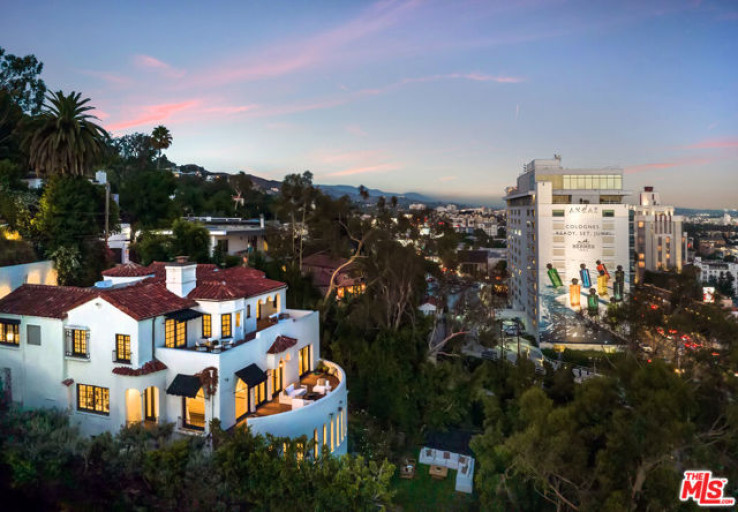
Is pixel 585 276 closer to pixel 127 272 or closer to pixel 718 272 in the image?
pixel 127 272

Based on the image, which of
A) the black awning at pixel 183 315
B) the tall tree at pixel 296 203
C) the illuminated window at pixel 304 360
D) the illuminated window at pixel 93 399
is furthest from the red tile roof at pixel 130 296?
the tall tree at pixel 296 203

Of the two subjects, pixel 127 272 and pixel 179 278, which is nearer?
pixel 179 278

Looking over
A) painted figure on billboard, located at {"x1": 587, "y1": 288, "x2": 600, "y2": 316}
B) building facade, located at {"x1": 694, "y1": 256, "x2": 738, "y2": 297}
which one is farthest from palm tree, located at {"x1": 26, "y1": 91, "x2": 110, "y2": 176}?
building facade, located at {"x1": 694, "y1": 256, "x2": 738, "y2": 297}

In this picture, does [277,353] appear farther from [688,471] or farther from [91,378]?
[688,471]

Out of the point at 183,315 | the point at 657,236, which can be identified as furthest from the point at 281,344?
the point at 657,236

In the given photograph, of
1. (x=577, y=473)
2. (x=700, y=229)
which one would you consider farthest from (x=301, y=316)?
(x=700, y=229)

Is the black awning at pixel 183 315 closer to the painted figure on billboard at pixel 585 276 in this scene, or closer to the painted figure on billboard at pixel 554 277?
the painted figure on billboard at pixel 554 277

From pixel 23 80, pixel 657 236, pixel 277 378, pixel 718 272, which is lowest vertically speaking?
pixel 718 272

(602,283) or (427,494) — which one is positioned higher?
(602,283)
